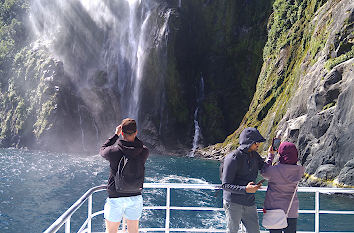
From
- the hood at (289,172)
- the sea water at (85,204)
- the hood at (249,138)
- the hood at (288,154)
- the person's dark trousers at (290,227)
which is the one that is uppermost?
the hood at (249,138)

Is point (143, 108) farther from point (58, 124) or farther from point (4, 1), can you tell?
point (4, 1)

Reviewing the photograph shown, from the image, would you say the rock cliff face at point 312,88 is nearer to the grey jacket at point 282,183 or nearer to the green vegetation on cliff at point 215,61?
the green vegetation on cliff at point 215,61

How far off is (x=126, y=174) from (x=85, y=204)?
1262 cm

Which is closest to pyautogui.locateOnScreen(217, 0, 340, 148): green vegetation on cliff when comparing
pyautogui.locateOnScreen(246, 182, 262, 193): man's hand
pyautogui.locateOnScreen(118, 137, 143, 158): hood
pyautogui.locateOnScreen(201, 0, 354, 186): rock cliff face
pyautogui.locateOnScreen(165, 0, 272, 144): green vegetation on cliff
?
pyautogui.locateOnScreen(201, 0, 354, 186): rock cliff face

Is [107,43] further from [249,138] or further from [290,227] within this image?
[290,227]

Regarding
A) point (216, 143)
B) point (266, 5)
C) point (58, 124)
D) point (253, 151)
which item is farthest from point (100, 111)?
point (253, 151)

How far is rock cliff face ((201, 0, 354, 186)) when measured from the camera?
54.1 feet

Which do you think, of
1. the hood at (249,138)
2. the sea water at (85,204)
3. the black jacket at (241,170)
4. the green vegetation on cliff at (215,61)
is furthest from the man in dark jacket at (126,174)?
the green vegetation on cliff at (215,61)

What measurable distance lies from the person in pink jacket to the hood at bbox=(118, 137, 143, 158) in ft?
5.23

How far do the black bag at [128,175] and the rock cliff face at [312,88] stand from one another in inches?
542

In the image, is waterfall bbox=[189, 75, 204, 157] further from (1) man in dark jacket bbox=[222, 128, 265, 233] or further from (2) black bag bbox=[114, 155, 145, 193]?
(2) black bag bbox=[114, 155, 145, 193]

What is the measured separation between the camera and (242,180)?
399 cm

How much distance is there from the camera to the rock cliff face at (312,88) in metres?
16.5

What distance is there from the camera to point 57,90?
4512cm
